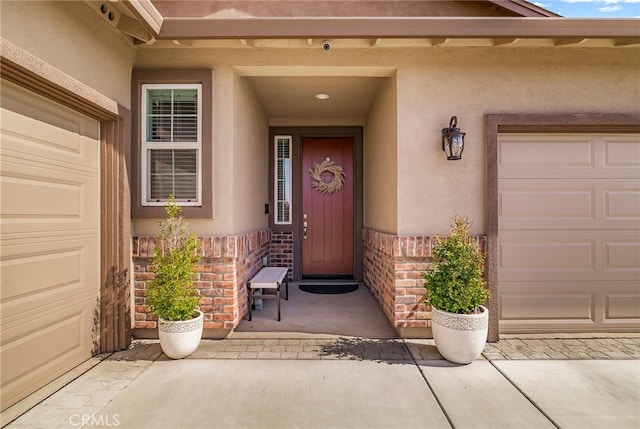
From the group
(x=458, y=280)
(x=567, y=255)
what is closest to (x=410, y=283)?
(x=458, y=280)

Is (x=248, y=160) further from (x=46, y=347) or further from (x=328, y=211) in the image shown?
(x=46, y=347)

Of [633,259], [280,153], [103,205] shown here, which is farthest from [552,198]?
[103,205]

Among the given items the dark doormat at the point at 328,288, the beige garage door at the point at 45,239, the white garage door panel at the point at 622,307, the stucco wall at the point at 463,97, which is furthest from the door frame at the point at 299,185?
the white garage door panel at the point at 622,307

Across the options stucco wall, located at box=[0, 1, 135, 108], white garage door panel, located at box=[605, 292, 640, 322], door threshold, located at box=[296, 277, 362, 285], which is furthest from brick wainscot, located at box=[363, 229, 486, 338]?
stucco wall, located at box=[0, 1, 135, 108]

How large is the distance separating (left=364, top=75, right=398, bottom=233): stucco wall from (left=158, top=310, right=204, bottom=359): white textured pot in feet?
7.30

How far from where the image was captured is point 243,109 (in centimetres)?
360

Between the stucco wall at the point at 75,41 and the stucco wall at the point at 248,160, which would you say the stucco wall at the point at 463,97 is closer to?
the stucco wall at the point at 248,160

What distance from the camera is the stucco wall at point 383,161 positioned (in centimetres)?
326

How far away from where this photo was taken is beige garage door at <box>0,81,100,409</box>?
205 cm

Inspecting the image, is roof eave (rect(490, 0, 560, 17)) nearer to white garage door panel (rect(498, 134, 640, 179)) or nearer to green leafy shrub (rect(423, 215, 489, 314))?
white garage door panel (rect(498, 134, 640, 179))

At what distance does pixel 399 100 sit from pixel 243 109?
1826mm

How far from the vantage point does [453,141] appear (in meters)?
2.92

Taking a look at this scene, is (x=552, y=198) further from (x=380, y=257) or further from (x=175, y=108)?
(x=175, y=108)

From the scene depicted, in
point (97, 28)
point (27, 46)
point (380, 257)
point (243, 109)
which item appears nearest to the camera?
point (27, 46)
